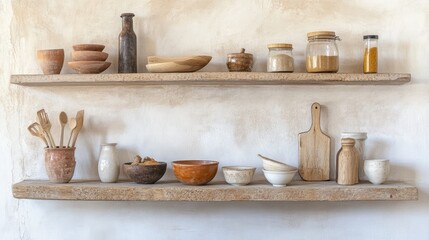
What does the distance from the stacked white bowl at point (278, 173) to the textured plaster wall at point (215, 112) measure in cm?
16

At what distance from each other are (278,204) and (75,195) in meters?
0.81

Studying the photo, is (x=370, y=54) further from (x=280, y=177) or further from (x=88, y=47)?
(x=88, y=47)

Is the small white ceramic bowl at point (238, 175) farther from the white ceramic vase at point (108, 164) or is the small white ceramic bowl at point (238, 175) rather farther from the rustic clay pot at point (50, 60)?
the rustic clay pot at point (50, 60)

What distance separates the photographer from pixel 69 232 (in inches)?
86.4

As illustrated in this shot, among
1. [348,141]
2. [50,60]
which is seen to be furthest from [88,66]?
[348,141]

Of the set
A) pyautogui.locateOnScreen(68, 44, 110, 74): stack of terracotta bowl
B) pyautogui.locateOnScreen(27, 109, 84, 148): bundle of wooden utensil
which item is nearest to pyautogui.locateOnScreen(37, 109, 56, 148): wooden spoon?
pyautogui.locateOnScreen(27, 109, 84, 148): bundle of wooden utensil

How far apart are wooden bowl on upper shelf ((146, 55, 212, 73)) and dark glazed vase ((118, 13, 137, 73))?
0.31 feet

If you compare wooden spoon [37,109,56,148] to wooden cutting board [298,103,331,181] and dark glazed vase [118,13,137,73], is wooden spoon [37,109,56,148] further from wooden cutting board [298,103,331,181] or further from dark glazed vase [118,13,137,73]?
wooden cutting board [298,103,331,181]

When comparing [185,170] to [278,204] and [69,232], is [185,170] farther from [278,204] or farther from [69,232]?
[69,232]

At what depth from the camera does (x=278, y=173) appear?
1.96 metres

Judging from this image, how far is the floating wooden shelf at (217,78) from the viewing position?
76.8 inches

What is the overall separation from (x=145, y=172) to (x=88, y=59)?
495mm

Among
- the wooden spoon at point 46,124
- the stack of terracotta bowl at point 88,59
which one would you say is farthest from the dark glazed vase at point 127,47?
the wooden spoon at point 46,124

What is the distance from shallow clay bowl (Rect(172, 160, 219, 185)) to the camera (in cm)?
198
